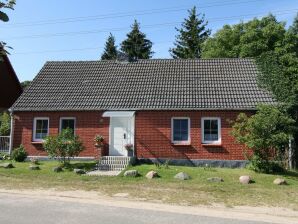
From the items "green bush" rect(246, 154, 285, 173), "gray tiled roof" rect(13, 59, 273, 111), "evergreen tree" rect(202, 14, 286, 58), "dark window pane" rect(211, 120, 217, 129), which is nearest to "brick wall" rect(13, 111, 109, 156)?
"gray tiled roof" rect(13, 59, 273, 111)

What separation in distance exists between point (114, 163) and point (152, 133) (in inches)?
106

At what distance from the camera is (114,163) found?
19391 millimetres

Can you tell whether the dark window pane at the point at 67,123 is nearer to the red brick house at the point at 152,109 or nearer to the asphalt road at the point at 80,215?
the red brick house at the point at 152,109

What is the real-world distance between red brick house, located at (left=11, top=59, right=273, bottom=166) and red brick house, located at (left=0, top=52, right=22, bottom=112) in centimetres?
797

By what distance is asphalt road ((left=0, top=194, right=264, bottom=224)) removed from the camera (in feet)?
28.0

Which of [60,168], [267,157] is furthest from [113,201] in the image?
[267,157]

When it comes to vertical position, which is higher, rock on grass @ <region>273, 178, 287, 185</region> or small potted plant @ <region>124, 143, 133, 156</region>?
small potted plant @ <region>124, 143, 133, 156</region>

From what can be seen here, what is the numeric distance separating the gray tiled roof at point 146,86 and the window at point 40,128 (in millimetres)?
740

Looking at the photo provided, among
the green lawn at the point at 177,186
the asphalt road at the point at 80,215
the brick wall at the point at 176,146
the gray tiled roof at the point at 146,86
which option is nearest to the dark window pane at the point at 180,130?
the brick wall at the point at 176,146

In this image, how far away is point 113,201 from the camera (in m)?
11.5

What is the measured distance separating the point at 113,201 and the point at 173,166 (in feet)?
26.5

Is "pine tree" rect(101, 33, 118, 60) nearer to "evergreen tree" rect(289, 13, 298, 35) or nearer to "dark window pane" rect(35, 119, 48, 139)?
"evergreen tree" rect(289, 13, 298, 35)

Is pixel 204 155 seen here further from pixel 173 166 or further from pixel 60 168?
pixel 60 168

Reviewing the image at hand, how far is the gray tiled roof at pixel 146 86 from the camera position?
2061cm
